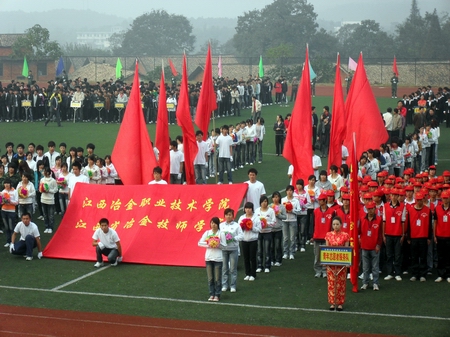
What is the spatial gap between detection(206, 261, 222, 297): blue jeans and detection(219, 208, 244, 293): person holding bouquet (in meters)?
0.22

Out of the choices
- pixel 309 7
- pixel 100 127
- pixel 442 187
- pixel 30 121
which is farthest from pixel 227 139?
pixel 309 7

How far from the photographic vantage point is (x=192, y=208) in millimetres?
15914

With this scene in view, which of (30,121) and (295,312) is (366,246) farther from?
(30,121)

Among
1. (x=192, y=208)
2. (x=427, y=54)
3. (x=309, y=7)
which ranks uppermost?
(x=309, y=7)

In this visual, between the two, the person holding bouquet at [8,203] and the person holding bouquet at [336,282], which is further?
the person holding bouquet at [8,203]

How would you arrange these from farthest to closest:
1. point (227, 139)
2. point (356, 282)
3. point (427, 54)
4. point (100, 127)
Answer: point (427, 54) < point (100, 127) < point (227, 139) < point (356, 282)

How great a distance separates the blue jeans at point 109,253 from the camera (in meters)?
15.4

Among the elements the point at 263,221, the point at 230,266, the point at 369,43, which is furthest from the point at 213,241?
the point at 369,43

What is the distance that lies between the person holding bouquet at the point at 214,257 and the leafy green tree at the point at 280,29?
6947 cm

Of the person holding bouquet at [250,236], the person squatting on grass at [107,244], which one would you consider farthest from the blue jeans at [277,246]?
the person squatting on grass at [107,244]

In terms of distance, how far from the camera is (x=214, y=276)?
13242mm

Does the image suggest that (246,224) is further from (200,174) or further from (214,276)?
(200,174)

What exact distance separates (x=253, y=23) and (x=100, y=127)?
184 ft

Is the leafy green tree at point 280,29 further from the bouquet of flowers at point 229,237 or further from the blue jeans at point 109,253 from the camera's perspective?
the bouquet of flowers at point 229,237
